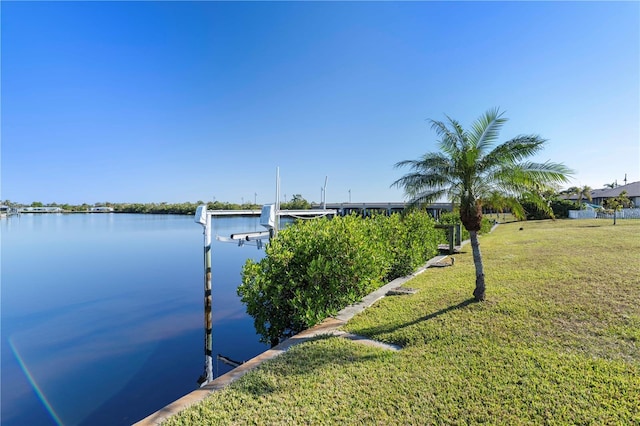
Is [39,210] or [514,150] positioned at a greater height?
[514,150]

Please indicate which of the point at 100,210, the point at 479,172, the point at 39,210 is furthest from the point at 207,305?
the point at 39,210

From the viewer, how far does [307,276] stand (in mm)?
5746

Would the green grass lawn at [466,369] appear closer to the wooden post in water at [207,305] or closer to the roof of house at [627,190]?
the wooden post in water at [207,305]

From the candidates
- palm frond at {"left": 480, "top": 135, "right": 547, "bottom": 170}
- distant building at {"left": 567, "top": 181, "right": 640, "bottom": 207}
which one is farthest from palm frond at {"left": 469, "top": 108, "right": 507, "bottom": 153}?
distant building at {"left": 567, "top": 181, "right": 640, "bottom": 207}

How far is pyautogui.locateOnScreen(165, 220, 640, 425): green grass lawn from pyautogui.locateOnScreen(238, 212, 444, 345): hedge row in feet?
2.34

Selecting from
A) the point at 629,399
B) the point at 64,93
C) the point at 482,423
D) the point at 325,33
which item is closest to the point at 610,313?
the point at 629,399

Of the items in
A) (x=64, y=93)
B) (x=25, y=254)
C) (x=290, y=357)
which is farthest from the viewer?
(x=25, y=254)

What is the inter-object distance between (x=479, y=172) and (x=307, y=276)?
4.06 metres

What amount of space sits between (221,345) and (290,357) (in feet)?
15.1

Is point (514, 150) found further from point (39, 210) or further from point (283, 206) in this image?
point (39, 210)

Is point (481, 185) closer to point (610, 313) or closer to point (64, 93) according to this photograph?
point (610, 313)

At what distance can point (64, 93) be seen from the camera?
16.1 m

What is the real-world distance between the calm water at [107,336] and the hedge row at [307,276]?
225cm

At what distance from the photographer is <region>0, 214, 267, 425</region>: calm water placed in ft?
19.0
